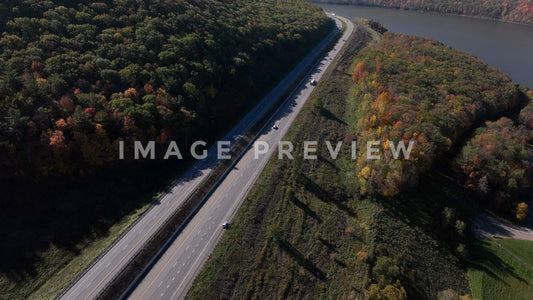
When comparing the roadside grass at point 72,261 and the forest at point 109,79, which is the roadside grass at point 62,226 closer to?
the roadside grass at point 72,261

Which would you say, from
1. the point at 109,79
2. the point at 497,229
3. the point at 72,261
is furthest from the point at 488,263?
the point at 109,79

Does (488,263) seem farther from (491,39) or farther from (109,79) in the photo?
(491,39)

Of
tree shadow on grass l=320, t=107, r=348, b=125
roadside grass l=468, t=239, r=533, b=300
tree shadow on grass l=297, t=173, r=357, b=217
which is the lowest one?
roadside grass l=468, t=239, r=533, b=300

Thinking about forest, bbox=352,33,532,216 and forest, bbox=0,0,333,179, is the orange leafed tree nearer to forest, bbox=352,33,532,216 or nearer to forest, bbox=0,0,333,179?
forest, bbox=352,33,532,216

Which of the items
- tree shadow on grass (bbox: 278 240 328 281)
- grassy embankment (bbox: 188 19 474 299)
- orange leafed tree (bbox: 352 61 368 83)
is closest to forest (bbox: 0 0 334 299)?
grassy embankment (bbox: 188 19 474 299)

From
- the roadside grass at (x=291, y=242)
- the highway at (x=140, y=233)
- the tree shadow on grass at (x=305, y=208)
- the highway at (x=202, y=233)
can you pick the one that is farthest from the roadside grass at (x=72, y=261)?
the tree shadow on grass at (x=305, y=208)
